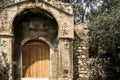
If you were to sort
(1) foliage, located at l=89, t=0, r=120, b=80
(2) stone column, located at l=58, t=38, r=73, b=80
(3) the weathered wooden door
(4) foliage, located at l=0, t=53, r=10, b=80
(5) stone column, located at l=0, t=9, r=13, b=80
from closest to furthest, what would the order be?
(4) foliage, located at l=0, t=53, r=10, b=80 → (1) foliage, located at l=89, t=0, r=120, b=80 → (5) stone column, located at l=0, t=9, r=13, b=80 → (2) stone column, located at l=58, t=38, r=73, b=80 → (3) the weathered wooden door

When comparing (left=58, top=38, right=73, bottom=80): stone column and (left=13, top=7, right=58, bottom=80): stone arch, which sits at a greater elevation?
(left=13, top=7, right=58, bottom=80): stone arch

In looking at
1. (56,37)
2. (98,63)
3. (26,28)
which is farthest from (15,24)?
(98,63)

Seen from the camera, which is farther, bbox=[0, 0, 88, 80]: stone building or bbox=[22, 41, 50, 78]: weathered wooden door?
bbox=[22, 41, 50, 78]: weathered wooden door

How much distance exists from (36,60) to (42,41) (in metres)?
0.99

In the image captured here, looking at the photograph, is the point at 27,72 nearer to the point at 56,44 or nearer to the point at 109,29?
the point at 56,44

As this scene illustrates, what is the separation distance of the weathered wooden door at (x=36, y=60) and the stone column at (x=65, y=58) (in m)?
1.29

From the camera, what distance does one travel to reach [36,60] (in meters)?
22.8

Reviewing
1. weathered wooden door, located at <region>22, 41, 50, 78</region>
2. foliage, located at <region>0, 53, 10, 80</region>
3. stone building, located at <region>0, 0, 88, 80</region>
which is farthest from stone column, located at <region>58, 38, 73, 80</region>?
foliage, located at <region>0, 53, 10, 80</region>

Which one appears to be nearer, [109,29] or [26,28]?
[109,29]

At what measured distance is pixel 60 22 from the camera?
2205 cm

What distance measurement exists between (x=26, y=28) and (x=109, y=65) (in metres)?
4.48

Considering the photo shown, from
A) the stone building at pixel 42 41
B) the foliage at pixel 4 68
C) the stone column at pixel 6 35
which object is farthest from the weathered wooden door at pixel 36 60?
the foliage at pixel 4 68

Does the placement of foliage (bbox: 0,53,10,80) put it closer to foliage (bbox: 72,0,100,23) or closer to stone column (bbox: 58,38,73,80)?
stone column (bbox: 58,38,73,80)

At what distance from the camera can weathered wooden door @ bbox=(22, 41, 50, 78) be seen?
74.5 ft
